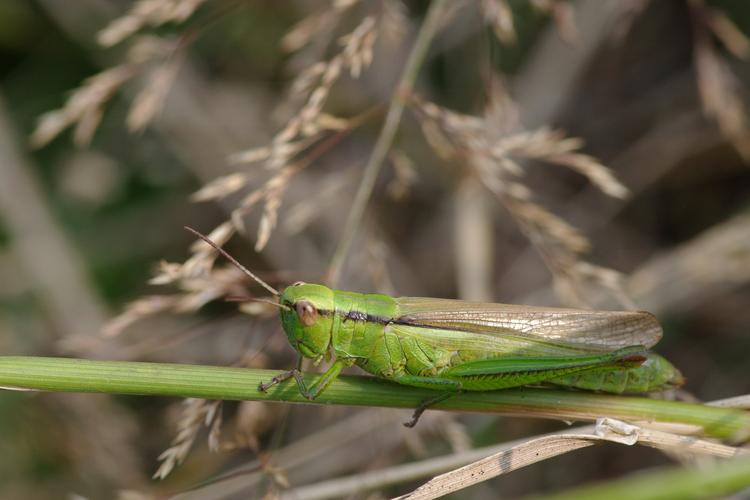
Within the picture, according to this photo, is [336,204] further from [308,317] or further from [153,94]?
[308,317]

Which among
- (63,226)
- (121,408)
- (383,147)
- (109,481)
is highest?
(63,226)

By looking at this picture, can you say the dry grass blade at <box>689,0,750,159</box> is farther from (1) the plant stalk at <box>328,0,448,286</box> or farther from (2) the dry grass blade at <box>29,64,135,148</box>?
(2) the dry grass blade at <box>29,64,135,148</box>

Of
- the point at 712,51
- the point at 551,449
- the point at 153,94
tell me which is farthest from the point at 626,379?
the point at 153,94

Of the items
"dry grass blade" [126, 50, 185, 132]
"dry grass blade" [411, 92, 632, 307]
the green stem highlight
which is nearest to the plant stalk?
"dry grass blade" [411, 92, 632, 307]

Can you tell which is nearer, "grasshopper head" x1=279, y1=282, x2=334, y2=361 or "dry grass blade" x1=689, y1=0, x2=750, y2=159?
"grasshopper head" x1=279, y1=282, x2=334, y2=361

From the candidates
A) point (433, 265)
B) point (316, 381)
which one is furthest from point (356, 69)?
point (433, 265)

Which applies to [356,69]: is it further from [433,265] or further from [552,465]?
[552,465]

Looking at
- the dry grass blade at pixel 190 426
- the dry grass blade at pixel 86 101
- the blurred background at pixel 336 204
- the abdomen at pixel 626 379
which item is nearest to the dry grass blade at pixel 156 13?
the dry grass blade at pixel 86 101
